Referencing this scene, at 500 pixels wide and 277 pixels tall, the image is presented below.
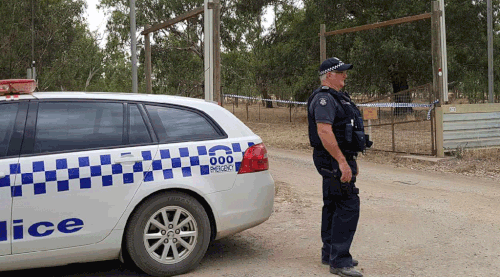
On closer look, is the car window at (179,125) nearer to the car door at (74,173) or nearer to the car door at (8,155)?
the car door at (74,173)

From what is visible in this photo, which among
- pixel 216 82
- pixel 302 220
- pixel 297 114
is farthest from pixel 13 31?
pixel 302 220

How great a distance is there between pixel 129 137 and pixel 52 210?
824mm

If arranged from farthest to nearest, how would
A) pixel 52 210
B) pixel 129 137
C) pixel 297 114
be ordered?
1. pixel 297 114
2. pixel 129 137
3. pixel 52 210

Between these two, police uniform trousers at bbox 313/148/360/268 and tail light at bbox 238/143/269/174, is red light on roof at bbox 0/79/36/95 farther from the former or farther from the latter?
police uniform trousers at bbox 313/148/360/268

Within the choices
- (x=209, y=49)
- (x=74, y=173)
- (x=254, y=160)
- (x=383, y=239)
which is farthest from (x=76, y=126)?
(x=209, y=49)

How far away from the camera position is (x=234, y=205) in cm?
500

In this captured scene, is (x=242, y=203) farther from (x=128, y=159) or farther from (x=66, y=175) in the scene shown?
(x=66, y=175)

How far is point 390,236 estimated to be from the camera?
6.23 meters

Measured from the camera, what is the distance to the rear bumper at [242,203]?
4.95 metres

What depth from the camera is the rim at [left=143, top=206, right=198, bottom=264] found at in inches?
187

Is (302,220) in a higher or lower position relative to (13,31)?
lower

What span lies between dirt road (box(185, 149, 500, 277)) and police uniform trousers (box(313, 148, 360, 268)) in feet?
0.74

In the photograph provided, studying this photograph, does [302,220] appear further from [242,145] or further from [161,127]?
[161,127]

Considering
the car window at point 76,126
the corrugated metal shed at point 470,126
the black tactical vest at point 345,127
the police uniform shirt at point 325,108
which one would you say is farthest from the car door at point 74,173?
the corrugated metal shed at point 470,126
